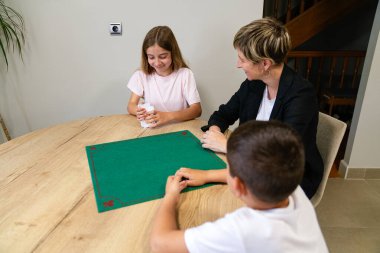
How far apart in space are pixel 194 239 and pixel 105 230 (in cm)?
29

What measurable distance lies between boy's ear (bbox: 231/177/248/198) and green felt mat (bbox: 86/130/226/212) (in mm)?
319

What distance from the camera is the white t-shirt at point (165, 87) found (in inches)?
69.9

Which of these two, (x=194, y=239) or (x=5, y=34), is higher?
(x=5, y=34)

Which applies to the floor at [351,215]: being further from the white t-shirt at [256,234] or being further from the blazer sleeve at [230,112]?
the white t-shirt at [256,234]

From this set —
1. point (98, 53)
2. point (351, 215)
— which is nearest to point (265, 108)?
point (351, 215)

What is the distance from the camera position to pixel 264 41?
43.1 inches

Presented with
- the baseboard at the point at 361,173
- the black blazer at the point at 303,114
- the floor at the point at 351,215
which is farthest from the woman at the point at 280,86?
the baseboard at the point at 361,173

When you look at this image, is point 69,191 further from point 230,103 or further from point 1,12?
point 1,12

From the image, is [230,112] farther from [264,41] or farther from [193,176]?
[193,176]

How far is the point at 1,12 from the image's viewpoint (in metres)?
2.09

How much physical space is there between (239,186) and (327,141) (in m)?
0.78

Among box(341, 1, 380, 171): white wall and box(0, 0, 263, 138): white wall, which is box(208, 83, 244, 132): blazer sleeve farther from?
box(341, 1, 380, 171): white wall

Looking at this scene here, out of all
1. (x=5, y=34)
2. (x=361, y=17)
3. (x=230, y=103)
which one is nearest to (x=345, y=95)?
(x=361, y=17)

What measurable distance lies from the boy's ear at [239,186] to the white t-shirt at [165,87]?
1.17 meters
